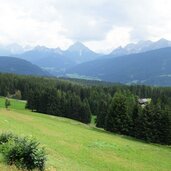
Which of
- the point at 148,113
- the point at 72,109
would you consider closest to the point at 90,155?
the point at 148,113

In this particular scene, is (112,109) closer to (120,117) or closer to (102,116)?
(120,117)

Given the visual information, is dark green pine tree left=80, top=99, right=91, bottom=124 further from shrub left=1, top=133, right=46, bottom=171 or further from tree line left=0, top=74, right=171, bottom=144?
shrub left=1, top=133, right=46, bottom=171

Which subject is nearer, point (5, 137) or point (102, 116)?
point (5, 137)

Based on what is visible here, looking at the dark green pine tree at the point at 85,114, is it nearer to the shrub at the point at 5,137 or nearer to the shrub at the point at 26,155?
the shrub at the point at 5,137

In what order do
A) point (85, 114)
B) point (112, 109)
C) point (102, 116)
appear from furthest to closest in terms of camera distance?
1. point (85, 114)
2. point (102, 116)
3. point (112, 109)

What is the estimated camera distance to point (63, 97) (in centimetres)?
13962

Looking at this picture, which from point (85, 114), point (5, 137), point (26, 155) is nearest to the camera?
point (26, 155)

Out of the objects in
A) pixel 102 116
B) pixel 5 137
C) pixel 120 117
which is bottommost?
pixel 102 116

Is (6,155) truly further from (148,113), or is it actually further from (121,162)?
(148,113)

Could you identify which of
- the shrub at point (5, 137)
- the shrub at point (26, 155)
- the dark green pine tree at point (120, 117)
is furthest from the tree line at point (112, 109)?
the shrub at point (26, 155)

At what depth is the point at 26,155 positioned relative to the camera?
689 inches

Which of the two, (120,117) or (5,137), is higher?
(5,137)

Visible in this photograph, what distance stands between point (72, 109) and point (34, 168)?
119183mm

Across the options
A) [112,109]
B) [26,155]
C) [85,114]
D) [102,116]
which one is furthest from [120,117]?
[26,155]
